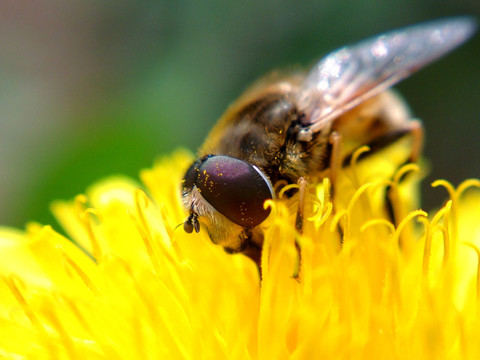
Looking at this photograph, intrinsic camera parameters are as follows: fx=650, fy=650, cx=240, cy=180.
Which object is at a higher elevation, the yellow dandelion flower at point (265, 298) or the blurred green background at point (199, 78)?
the blurred green background at point (199, 78)

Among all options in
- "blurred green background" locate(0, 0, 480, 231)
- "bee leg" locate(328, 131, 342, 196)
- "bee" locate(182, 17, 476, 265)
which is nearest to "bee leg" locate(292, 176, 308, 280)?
"bee" locate(182, 17, 476, 265)

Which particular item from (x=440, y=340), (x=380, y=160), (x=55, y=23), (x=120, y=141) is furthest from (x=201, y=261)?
(x=55, y=23)

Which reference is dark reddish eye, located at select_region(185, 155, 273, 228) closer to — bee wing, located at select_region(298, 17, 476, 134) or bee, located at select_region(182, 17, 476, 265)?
bee, located at select_region(182, 17, 476, 265)

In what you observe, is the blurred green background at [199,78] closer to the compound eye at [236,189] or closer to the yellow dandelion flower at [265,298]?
the yellow dandelion flower at [265,298]

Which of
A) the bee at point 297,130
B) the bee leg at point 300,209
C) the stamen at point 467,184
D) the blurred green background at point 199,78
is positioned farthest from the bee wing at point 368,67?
the blurred green background at point 199,78

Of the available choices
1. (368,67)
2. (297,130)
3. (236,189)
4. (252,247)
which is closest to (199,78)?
(368,67)

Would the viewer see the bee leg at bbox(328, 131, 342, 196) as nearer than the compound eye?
No

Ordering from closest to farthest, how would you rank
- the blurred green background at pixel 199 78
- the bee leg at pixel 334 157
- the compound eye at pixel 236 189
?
the compound eye at pixel 236 189 → the bee leg at pixel 334 157 → the blurred green background at pixel 199 78
